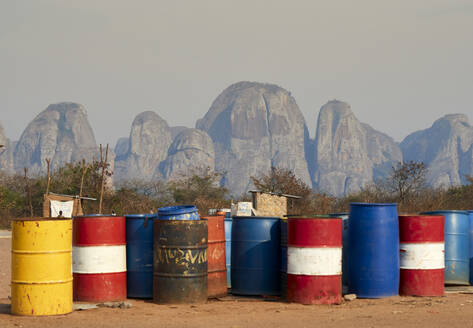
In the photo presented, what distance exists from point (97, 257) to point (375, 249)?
14.4 ft

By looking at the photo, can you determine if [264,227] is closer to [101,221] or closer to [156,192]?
[101,221]

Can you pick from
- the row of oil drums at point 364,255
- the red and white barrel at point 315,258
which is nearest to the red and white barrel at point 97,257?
the row of oil drums at point 364,255

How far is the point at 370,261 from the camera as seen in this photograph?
11062 mm

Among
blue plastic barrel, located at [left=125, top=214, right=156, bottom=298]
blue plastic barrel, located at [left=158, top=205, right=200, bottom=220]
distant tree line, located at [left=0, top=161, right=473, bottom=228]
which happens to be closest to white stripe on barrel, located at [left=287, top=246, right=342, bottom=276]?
blue plastic barrel, located at [left=158, top=205, right=200, bottom=220]

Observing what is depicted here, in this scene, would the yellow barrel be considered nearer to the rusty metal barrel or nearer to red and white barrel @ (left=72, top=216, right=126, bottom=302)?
red and white barrel @ (left=72, top=216, right=126, bottom=302)

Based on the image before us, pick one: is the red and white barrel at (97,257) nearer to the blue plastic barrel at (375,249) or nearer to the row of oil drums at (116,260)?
the row of oil drums at (116,260)

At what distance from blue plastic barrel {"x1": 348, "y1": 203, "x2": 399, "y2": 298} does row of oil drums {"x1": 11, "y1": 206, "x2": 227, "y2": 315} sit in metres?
2.20

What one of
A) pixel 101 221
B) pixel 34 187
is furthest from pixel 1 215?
pixel 101 221

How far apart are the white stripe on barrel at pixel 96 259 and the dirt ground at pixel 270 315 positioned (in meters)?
0.70

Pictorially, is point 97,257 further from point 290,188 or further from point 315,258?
point 290,188

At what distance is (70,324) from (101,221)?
2.10 metres

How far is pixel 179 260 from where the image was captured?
33.9ft

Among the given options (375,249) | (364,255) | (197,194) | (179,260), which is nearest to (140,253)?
(179,260)

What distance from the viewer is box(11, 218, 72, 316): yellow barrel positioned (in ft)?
30.7
